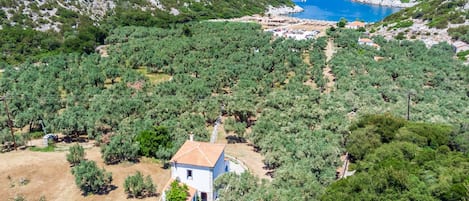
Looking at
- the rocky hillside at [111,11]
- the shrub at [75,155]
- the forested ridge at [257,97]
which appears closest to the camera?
the forested ridge at [257,97]

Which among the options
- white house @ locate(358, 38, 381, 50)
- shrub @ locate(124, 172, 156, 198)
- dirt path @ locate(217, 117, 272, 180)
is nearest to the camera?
shrub @ locate(124, 172, 156, 198)

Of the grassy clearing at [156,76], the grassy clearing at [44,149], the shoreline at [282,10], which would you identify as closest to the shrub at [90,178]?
the grassy clearing at [44,149]

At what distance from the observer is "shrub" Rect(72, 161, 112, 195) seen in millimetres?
32500

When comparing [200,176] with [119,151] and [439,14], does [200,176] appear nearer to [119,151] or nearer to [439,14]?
[119,151]

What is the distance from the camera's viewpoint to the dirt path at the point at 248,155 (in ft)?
121

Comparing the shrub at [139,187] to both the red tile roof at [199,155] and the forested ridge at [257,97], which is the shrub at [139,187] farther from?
the forested ridge at [257,97]

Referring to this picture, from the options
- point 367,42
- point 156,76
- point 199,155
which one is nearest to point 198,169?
point 199,155

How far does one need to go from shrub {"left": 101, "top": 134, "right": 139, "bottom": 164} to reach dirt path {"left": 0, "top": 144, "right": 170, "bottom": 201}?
28.7 inches

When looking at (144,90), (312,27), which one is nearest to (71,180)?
(144,90)

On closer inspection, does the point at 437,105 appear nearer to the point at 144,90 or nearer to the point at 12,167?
the point at 144,90

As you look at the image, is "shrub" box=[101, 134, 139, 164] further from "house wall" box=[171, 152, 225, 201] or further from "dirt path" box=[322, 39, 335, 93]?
"dirt path" box=[322, 39, 335, 93]

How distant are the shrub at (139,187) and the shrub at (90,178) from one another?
209 cm

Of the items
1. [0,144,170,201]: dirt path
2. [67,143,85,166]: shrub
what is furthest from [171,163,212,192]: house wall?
[67,143,85,166]: shrub

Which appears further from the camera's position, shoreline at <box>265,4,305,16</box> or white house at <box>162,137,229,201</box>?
shoreline at <box>265,4,305,16</box>
